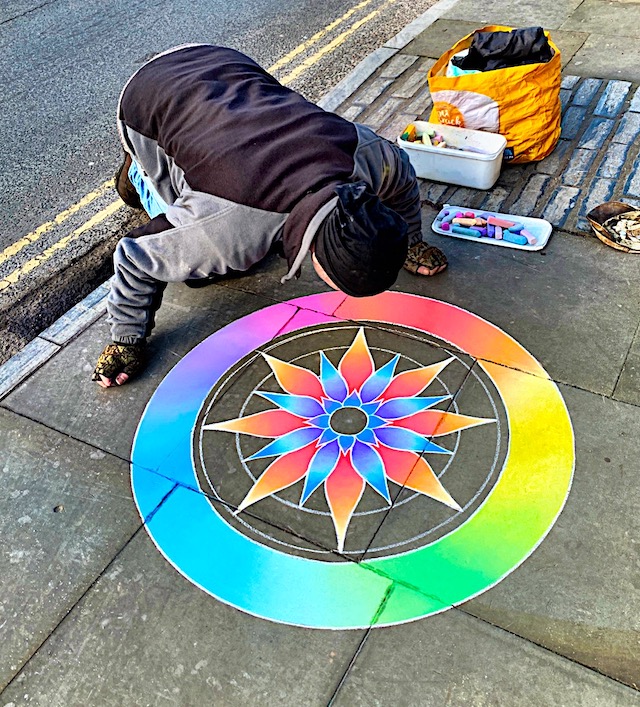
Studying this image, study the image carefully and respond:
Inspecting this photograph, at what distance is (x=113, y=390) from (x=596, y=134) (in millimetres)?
3526

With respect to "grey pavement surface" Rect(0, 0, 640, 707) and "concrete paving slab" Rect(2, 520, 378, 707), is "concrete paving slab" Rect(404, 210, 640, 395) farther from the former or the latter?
"concrete paving slab" Rect(2, 520, 378, 707)

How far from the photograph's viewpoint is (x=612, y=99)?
4.92m

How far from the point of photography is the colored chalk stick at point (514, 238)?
370 centimetres

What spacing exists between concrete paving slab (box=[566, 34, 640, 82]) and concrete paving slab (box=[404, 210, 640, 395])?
228 cm

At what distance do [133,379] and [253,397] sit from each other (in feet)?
1.97

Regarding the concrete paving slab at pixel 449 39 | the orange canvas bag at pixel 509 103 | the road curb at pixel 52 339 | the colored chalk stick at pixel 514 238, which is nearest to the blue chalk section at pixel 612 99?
the concrete paving slab at pixel 449 39

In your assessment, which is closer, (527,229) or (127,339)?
(127,339)

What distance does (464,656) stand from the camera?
6.98 ft

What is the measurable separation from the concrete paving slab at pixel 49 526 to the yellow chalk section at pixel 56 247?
1.27 m

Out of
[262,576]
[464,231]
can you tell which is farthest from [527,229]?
[262,576]

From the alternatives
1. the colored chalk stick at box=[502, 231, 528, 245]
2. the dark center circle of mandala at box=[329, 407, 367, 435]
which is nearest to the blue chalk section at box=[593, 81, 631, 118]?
the colored chalk stick at box=[502, 231, 528, 245]

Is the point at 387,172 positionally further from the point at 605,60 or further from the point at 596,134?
the point at 605,60

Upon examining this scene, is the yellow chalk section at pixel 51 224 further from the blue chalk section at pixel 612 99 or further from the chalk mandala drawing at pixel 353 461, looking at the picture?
the blue chalk section at pixel 612 99

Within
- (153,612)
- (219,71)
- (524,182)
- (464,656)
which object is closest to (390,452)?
(464,656)
